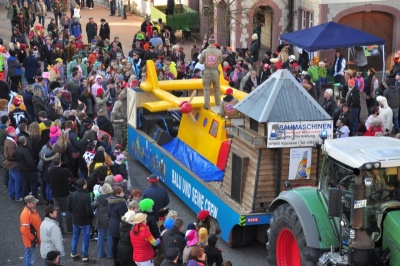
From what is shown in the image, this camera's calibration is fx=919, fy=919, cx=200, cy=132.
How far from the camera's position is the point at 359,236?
10.6 metres

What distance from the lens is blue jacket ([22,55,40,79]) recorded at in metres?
25.1

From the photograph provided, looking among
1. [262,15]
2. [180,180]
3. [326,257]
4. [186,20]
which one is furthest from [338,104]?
[186,20]

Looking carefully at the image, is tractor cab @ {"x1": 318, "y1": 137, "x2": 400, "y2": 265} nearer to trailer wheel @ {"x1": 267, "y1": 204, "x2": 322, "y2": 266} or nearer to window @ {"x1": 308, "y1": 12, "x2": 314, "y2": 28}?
trailer wheel @ {"x1": 267, "y1": 204, "x2": 322, "y2": 266}

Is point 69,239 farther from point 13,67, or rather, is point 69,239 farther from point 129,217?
point 13,67

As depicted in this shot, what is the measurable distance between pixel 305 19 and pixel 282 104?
16024mm

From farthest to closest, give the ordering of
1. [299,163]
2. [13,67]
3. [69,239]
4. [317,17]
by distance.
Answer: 1. [317,17]
2. [13,67]
3. [69,239]
4. [299,163]

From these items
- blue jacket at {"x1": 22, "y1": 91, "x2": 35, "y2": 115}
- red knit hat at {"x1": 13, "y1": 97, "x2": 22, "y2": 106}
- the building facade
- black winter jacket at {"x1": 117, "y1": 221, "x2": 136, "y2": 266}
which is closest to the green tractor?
black winter jacket at {"x1": 117, "y1": 221, "x2": 136, "y2": 266}

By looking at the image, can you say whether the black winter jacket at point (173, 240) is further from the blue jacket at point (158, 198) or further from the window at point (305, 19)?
the window at point (305, 19)

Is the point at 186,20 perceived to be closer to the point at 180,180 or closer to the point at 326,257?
the point at 180,180

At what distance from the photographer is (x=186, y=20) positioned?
1391 inches

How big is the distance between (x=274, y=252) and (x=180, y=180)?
3943 mm

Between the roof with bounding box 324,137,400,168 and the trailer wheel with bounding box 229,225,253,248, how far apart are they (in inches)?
118

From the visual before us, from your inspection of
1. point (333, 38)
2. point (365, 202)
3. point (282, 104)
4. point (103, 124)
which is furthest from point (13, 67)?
point (365, 202)

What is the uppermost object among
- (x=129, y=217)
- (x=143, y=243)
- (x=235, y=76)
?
(x=235, y=76)
